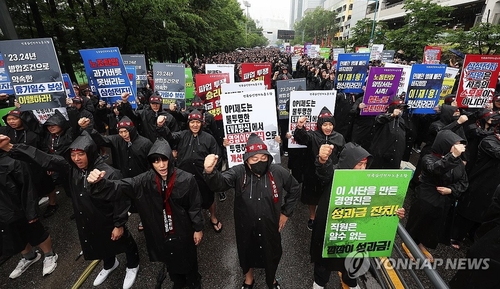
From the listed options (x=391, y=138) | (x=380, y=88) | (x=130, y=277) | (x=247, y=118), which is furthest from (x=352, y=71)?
(x=130, y=277)

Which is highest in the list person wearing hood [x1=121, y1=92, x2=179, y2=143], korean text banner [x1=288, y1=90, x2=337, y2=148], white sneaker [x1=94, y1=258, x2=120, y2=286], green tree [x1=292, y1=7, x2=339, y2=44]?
green tree [x1=292, y1=7, x2=339, y2=44]

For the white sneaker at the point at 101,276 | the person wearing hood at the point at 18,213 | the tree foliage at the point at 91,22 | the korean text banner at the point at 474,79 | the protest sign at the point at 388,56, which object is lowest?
the white sneaker at the point at 101,276

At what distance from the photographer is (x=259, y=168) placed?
10.2ft

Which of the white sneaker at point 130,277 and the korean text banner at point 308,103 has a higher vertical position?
the korean text banner at point 308,103

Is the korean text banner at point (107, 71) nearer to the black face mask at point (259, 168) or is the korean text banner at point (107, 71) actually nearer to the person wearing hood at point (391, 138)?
the black face mask at point (259, 168)

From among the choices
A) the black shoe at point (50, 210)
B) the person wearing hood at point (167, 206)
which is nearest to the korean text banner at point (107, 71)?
the black shoe at point (50, 210)

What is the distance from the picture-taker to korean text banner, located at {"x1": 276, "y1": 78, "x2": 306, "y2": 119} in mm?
7352

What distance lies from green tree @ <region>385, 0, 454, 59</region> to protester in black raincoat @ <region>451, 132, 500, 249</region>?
18706mm

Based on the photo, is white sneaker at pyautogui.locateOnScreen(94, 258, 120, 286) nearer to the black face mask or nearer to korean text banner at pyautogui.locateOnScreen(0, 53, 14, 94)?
the black face mask

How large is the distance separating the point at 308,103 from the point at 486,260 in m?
3.45

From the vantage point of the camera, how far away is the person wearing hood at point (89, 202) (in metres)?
3.08

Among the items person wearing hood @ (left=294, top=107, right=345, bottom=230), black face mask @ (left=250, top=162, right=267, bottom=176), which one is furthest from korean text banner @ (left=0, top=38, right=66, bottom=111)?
person wearing hood @ (left=294, top=107, right=345, bottom=230)

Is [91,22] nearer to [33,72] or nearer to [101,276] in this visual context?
[33,72]

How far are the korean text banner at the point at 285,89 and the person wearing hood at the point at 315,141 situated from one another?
2868 mm
